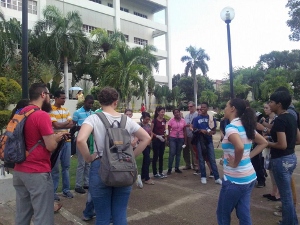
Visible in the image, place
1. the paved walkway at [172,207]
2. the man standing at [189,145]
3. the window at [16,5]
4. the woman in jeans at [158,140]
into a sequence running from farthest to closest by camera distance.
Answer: the window at [16,5]
the man standing at [189,145]
the woman in jeans at [158,140]
the paved walkway at [172,207]

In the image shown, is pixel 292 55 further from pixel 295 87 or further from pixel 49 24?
pixel 49 24

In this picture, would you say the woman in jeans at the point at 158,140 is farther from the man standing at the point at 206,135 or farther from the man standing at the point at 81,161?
the man standing at the point at 81,161

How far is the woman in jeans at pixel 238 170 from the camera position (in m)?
2.79

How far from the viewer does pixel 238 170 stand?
2.83 meters

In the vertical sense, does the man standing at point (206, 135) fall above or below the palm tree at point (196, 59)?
below

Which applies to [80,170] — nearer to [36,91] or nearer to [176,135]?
[36,91]

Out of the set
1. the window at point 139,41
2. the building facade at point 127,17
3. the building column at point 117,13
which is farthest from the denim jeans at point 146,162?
the window at point 139,41

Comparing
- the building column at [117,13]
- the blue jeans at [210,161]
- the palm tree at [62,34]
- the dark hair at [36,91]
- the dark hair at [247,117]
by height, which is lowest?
the blue jeans at [210,161]

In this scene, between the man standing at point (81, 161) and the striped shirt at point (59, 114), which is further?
the man standing at point (81, 161)

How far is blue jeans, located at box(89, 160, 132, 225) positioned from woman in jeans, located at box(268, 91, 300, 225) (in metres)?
1.96

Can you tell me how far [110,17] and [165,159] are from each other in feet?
95.2

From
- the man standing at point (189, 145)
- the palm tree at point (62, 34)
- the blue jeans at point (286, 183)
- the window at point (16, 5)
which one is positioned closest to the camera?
the blue jeans at point (286, 183)

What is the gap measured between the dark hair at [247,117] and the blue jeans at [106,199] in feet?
4.44

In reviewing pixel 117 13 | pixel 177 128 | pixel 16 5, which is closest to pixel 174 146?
pixel 177 128
